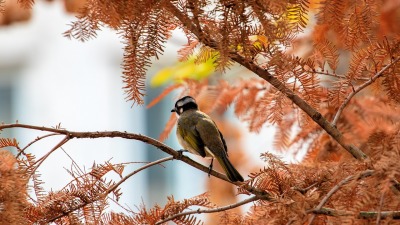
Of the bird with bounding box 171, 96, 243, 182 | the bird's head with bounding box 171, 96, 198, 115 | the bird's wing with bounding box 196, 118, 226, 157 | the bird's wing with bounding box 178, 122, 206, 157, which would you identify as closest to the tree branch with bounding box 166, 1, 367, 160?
the bird with bounding box 171, 96, 243, 182

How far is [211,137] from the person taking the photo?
14.1ft

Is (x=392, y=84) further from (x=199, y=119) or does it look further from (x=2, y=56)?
(x=2, y=56)

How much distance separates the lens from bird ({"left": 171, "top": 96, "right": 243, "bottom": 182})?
4.20m

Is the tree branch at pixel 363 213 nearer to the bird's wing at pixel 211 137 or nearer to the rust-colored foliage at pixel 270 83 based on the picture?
the rust-colored foliage at pixel 270 83

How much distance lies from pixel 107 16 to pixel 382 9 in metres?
1.25

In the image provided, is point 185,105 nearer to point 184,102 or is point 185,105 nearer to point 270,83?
point 184,102

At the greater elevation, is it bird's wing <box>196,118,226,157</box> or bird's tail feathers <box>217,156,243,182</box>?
bird's wing <box>196,118,226,157</box>

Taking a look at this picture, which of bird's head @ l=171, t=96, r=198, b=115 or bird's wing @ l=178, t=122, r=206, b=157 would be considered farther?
bird's head @ l=171, t=96, r=198, b=115

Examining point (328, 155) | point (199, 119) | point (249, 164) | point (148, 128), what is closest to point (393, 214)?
point (328, 155)

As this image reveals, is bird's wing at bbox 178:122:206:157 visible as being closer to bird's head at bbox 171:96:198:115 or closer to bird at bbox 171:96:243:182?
bird at bbox 171:96:243:182

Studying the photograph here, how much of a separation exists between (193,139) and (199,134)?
0.15 feet

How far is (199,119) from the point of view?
454cm

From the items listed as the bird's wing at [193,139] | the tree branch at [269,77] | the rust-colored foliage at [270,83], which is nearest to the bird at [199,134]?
the bird's wing at [193,139]

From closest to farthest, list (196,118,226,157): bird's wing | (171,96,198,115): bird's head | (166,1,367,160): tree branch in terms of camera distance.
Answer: (166,1,367,160): tree branch → (196,118,226,157): bird's wing → (171,96,198,115): bird's head
